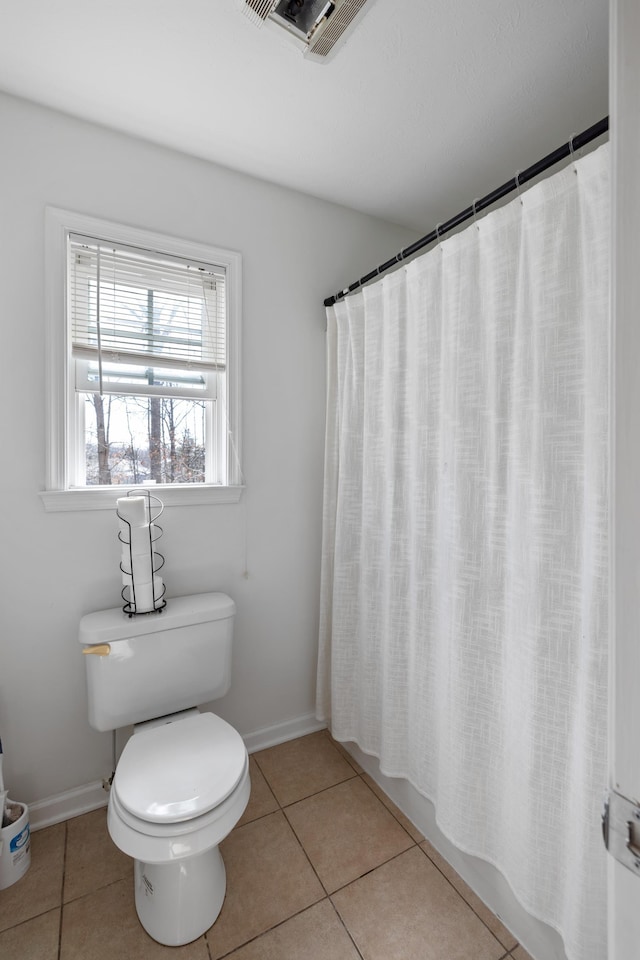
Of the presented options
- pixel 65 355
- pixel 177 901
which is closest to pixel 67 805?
pixel 177 901

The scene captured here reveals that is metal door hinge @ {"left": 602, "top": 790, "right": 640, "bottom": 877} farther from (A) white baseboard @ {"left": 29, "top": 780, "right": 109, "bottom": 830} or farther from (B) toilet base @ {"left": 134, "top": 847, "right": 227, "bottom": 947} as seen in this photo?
(A) white baseboard @ {"left": 29, "top": 780, "right": 109, "bottom": 830}

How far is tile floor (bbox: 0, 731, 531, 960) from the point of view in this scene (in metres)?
1.18

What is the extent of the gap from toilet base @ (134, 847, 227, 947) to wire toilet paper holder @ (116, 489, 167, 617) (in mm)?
716

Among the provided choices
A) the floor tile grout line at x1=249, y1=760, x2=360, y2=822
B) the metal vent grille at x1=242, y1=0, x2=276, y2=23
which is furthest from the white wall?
the metal vent grille at x1=242, y1=0, x2=276, y2=23

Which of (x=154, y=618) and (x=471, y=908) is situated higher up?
(x=154, y=618)

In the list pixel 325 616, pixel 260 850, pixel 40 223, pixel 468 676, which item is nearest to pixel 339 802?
pixel 260 850

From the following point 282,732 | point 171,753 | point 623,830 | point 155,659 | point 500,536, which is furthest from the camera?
point 282,732

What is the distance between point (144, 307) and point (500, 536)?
58.8 inches

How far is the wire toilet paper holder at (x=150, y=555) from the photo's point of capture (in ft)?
5.04

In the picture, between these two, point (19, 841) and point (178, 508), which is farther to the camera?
point (178, 508)

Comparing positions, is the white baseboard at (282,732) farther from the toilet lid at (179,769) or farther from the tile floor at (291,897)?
the toilet lid at (179,769)

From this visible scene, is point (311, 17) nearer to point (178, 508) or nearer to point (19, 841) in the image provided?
point (178, 508)

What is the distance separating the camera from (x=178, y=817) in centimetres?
109

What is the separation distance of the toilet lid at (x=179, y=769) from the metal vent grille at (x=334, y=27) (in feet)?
6.42
